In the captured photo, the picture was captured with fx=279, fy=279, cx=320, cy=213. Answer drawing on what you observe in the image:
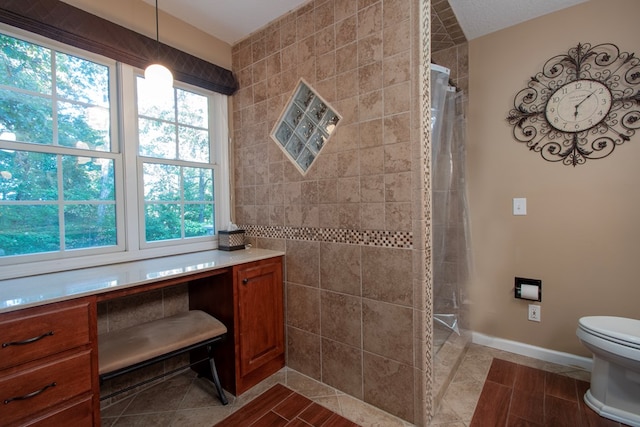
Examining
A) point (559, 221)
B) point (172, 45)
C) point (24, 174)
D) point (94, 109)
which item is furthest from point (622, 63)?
point (24, 174)

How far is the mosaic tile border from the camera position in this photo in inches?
58.2

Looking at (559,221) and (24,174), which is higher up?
(24,174)

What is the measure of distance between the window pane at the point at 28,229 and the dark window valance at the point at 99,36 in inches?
36.1

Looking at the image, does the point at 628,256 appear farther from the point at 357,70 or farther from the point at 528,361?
the point at 357,70

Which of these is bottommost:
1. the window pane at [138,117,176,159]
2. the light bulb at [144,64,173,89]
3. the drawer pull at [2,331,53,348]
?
the drawer pull at [2,331,53,348]

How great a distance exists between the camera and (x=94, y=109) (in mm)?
1708

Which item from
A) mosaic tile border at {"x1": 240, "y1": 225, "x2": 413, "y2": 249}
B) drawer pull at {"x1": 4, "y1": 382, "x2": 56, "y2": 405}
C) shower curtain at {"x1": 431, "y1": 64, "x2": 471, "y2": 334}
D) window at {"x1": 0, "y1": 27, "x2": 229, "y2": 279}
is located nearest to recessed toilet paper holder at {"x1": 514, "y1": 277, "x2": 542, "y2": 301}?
shower curtain at {"x1": 431, "y1": 64, "x2": 471, "y2": 334}

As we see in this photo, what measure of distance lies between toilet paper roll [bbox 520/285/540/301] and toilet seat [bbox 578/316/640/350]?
406 mm

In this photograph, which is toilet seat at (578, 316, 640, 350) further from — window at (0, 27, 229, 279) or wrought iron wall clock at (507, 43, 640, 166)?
window at (0, 27, 229, 279)

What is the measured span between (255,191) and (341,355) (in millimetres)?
1309

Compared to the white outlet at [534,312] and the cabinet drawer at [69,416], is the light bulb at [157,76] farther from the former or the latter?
the white outlet at [534,312]

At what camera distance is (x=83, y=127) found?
1670 mm

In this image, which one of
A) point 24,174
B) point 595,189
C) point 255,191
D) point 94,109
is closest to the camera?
point 24,174

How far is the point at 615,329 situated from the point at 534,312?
22.5 inches
